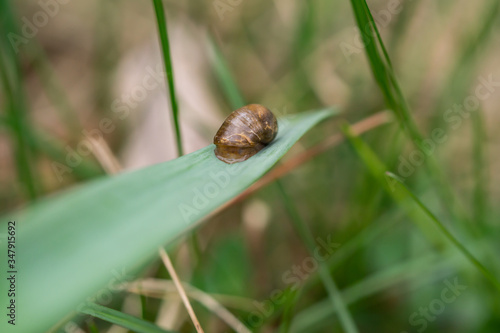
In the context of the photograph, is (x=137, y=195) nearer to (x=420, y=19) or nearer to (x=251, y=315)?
(x=251, y=315)

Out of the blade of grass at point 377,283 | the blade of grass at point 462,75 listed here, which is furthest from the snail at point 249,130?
the blade of grass at point 462,75

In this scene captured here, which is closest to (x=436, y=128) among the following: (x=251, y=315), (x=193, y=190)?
(x=251, y=315)

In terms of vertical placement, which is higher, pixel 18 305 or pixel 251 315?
pixel 18 305

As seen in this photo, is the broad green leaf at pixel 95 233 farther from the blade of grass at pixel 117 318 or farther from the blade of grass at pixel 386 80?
the blade of grass at pixel 386 80

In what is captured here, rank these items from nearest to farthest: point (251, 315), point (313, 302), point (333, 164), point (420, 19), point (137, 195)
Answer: point (137, 195) < point (251, 315) < point (313, 302) < point (333, 164) < point (420, 19)

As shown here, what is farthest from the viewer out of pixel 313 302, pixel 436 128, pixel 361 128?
pixel 436 128

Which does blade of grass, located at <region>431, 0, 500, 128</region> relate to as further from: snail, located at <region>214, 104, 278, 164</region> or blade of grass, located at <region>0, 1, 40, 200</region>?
blade of grass, located at <region>0, 1, 40, 200</region>

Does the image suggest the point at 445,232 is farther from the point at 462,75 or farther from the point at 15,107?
the point at 15,107
